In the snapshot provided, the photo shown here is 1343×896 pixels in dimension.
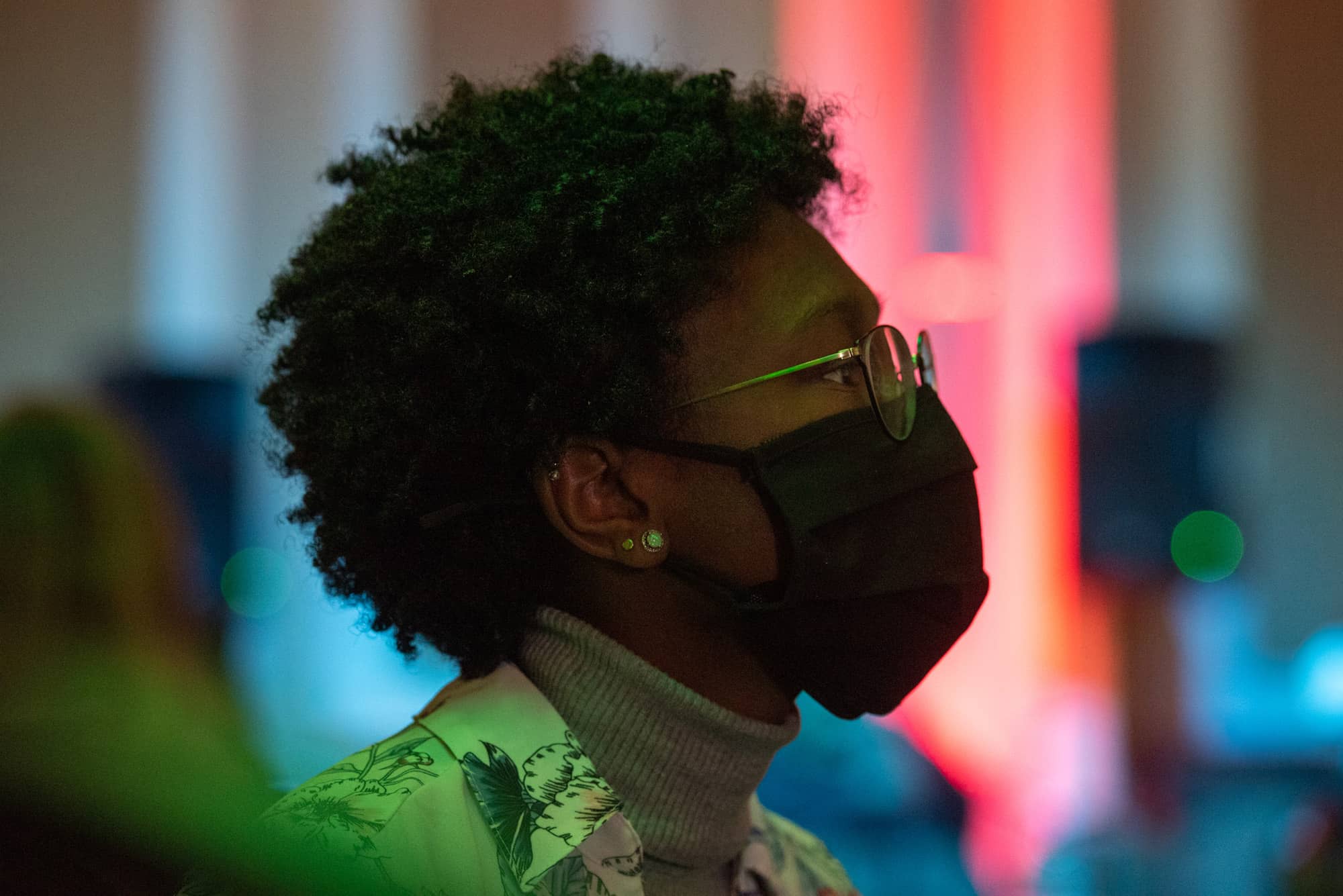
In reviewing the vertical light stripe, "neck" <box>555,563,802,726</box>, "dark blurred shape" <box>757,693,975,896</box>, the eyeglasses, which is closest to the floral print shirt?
Answer: "neck" <box>555,563,802,726</box>

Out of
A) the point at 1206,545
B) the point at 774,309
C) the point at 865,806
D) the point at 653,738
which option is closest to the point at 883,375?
the point at 774,309

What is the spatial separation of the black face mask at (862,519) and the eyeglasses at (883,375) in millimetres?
17

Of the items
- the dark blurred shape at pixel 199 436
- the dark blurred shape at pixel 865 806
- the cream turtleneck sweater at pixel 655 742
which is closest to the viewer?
the cream turtleneck sweater at pixel 655 742

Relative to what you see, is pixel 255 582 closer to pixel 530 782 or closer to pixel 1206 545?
pixel 530 782

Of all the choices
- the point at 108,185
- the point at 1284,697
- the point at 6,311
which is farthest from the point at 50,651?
the point at 1284,697

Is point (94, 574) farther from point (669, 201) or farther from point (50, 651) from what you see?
point (669, 201)

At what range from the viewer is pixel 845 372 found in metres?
1.30

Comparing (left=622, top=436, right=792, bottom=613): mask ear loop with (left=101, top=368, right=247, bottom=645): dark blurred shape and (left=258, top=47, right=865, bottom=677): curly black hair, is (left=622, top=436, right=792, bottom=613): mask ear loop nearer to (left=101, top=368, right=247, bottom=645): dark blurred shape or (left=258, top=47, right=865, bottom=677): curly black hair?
(left=258, top=47, right=865, bottom=677): curly black hair

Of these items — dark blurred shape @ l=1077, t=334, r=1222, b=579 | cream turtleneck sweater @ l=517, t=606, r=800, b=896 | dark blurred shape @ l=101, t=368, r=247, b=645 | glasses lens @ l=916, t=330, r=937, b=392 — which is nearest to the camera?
cream turtleneck sweater @ l=517, t=606, r=800, b=896

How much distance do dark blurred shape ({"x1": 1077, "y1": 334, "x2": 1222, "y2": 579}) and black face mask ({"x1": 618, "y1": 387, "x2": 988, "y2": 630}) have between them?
3.25 m

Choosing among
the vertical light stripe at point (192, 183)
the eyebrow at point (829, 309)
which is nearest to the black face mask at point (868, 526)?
the eyebrow at point (829, 309)

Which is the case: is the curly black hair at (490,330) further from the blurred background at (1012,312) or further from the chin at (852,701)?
the blurred background at (1012,312)

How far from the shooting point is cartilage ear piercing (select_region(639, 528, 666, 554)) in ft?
4.00

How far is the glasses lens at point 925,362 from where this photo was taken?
1.49 meters
